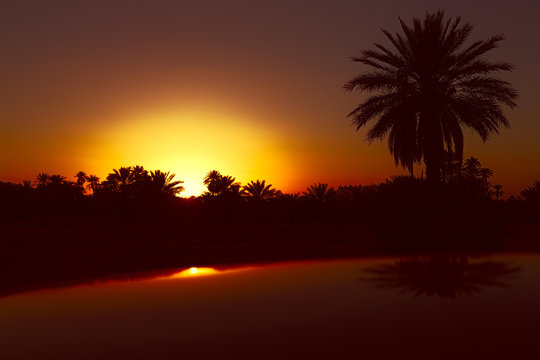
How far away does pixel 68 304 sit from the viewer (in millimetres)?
6809

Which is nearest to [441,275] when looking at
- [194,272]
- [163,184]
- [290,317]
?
[290,317]

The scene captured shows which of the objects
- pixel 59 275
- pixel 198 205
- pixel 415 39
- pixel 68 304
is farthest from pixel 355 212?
pixel 68 304

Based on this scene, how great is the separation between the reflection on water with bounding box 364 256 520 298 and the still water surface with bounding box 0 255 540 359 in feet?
0.06

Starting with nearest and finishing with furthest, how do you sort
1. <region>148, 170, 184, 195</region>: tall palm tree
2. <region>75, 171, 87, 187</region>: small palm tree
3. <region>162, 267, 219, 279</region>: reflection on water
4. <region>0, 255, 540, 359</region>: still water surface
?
<region>0, 255, 540, 359</region>: still water surface, <region>162, 267, 219, 279</region>: reflection on water, <region>148, 170, 184, 195</region>: tall palm tree, <region>75, 171, 87, 187</region>: small palm tree

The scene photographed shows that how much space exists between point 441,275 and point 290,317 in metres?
3.52

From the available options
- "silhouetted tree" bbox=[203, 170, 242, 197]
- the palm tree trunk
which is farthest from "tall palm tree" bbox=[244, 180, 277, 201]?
the palm tree trunk

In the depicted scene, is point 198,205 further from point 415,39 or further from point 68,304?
point 68,304

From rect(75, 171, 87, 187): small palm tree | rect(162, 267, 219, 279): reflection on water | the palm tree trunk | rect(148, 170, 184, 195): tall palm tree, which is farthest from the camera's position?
rect(75, 171, 87, 187): small palm tree

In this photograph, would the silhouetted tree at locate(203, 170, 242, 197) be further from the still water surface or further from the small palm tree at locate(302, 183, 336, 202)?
the still water surface

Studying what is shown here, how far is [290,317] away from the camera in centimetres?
550

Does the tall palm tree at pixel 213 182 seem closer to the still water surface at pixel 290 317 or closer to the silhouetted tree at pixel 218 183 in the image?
the silhouetted tree at pixel 218 183

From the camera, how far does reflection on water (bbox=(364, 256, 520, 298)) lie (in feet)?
22.1

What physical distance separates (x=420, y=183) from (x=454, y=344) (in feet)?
34.0

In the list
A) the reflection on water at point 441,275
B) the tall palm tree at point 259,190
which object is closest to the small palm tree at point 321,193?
the tall palm tree at point 259,190
